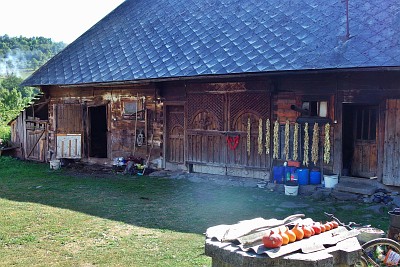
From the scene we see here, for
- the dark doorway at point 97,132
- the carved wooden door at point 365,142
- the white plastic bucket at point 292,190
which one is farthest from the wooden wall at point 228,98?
the dark doorway at point 97,132

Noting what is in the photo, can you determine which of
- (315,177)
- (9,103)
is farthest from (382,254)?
(9,103)

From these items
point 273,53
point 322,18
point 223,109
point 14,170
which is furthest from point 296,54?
point 14,170

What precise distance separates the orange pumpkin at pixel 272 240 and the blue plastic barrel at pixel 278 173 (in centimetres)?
650

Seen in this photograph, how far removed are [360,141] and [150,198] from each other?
500cm

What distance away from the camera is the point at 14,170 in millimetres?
13945

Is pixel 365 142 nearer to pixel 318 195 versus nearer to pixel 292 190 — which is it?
pixel 318 195

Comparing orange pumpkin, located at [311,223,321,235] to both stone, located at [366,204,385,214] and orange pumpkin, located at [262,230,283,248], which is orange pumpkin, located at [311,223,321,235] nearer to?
orange pumpkin, located at [262,230,283,248]

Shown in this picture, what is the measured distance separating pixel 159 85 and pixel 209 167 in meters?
2.80

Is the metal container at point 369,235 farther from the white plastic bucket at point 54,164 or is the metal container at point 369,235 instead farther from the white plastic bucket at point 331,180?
the white plastic bucket at point 54,164

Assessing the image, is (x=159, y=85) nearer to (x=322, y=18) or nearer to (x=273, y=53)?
(x=273, y=53)

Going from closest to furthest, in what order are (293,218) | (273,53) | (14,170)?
(293,218) < (273,53) < (14,170)

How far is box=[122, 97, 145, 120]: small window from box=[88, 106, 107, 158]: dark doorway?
7.22 feet

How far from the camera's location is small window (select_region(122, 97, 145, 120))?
13406 mm

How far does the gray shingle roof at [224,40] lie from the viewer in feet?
31.6
